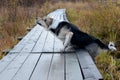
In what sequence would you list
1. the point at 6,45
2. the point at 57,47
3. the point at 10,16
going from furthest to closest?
the point at 10,16 < the point at 6,45 < the point at 57,47

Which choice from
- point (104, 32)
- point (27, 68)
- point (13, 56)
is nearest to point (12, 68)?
point (27, 68)

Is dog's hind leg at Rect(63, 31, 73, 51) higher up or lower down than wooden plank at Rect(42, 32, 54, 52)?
higher up

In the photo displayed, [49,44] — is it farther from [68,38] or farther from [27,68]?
[27,68]

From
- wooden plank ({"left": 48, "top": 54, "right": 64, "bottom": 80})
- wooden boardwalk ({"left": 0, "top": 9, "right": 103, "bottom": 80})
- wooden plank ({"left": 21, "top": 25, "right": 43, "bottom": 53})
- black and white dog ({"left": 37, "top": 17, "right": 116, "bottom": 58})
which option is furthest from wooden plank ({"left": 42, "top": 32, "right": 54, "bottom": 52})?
wooden plank ({"left": 48, "top": 54, "right": 64, "bottom": 80})

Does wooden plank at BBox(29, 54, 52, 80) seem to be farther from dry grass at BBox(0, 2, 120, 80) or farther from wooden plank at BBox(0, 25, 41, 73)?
dry grass at BBox(0, 2, 120, 80)

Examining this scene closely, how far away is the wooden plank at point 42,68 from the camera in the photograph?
10.2 ft

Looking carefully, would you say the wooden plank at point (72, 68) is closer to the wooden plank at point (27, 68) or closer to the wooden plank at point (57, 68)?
the wooden plank at point (57, 68)

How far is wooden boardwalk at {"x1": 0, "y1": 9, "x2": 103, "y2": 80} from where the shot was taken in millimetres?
3125

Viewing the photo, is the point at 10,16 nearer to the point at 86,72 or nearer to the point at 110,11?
the point at 110,11

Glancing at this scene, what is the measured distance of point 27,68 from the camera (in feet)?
11.4

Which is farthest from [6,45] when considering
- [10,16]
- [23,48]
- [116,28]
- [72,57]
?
[10,16]

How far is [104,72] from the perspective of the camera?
4.50 metres

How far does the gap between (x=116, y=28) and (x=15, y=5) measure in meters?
5.19

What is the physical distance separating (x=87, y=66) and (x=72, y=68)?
191mm
